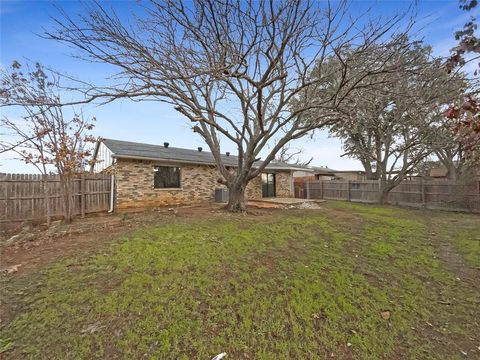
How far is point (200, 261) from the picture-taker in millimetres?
4352

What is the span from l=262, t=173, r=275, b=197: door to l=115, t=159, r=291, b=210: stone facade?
16.5ft

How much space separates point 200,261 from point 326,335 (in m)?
2.35

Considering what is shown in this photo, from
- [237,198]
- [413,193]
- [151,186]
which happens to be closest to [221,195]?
[151,186]

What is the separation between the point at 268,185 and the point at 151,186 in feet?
31.6

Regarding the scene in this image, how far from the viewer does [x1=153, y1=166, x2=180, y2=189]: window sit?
12016 mm

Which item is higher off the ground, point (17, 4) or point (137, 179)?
point (17, 4)

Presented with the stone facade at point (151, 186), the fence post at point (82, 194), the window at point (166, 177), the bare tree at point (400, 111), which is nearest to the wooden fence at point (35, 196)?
the fence post at point (82, 194)

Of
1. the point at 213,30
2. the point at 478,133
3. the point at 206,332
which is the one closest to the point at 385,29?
the point at 213,30

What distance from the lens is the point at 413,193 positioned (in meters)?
14.2

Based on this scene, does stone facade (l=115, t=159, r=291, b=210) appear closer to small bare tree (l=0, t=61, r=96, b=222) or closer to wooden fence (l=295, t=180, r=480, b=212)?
small bare tree (l=0, t=61, r=96, b=222)

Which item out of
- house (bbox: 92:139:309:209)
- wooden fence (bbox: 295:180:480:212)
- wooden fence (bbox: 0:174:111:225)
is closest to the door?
wooden fence (bbox: 295:180:480:212)

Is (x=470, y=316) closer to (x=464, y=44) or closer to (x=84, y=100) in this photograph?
(x=464, y=44)

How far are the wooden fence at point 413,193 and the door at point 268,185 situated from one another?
10.5ft

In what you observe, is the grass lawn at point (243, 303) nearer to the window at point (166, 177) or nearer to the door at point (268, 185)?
the window at point (166, 177)
